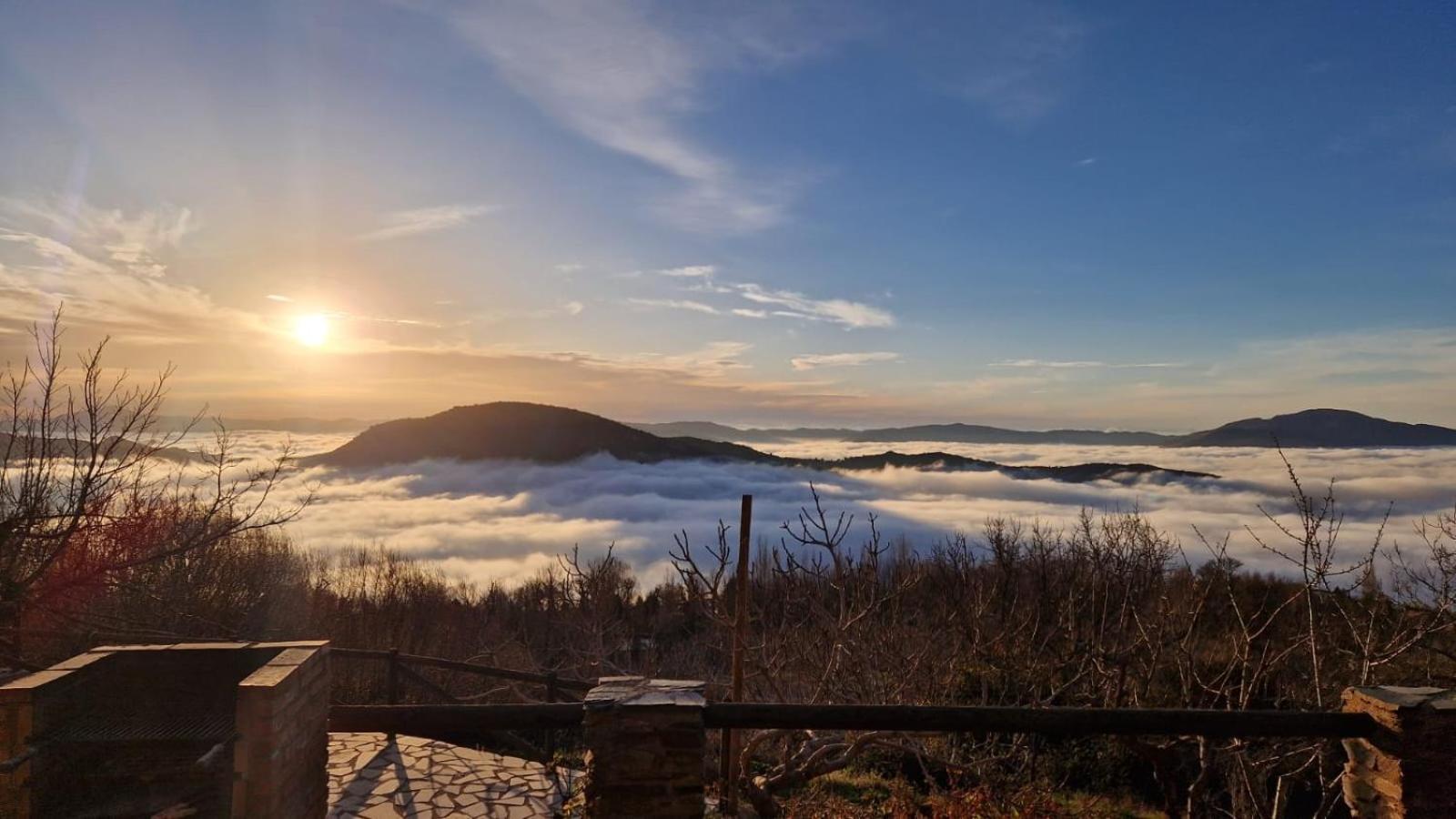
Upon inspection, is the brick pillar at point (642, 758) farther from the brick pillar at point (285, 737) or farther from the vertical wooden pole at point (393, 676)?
the vertical wooden pole at point (393, 676)

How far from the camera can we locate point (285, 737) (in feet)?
12.8

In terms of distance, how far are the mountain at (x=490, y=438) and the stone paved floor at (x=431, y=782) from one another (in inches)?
4067

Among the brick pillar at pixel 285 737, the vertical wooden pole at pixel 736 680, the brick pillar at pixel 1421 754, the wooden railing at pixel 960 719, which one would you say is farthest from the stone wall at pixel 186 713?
the brick pillar at pixel 1421 754

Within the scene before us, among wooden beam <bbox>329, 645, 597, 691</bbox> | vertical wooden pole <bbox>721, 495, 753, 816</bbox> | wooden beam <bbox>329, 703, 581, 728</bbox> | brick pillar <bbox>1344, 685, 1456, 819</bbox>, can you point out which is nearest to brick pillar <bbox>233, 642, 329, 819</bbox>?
wooden beam <bbox>329, 703, 581, 728</bbox>

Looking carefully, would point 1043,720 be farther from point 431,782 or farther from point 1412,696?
point 431,782

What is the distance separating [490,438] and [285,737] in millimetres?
112305

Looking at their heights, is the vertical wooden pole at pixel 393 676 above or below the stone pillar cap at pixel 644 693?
below

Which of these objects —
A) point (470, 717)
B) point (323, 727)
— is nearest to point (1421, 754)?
point (470, 717)

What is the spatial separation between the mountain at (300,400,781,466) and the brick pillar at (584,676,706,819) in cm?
11076

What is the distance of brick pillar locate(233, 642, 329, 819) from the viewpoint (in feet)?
12.1

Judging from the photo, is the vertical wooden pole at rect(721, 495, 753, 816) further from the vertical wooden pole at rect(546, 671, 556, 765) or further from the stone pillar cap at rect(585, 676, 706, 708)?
the stone pillar cap at rect(585, 676, 706, 708)

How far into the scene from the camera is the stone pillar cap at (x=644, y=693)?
326cm

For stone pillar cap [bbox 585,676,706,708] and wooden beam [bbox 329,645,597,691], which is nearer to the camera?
stone pillar cap [bbox 585,676,706,708]

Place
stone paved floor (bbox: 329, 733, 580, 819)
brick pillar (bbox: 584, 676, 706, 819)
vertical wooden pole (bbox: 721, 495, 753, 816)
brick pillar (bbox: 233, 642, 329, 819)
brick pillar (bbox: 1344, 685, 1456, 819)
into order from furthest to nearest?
stone paved floor (bbox: 329, 733, 580, 819) → vertical wooden pole (bbox: 721, 495, 753, 816) → brick pillar (bbox: 233, 642, 329, 819) → brick pillar (bbox: 1344, 685, 1456, 819) → brick pillar (bbox: 584, 676, 706, 819)
